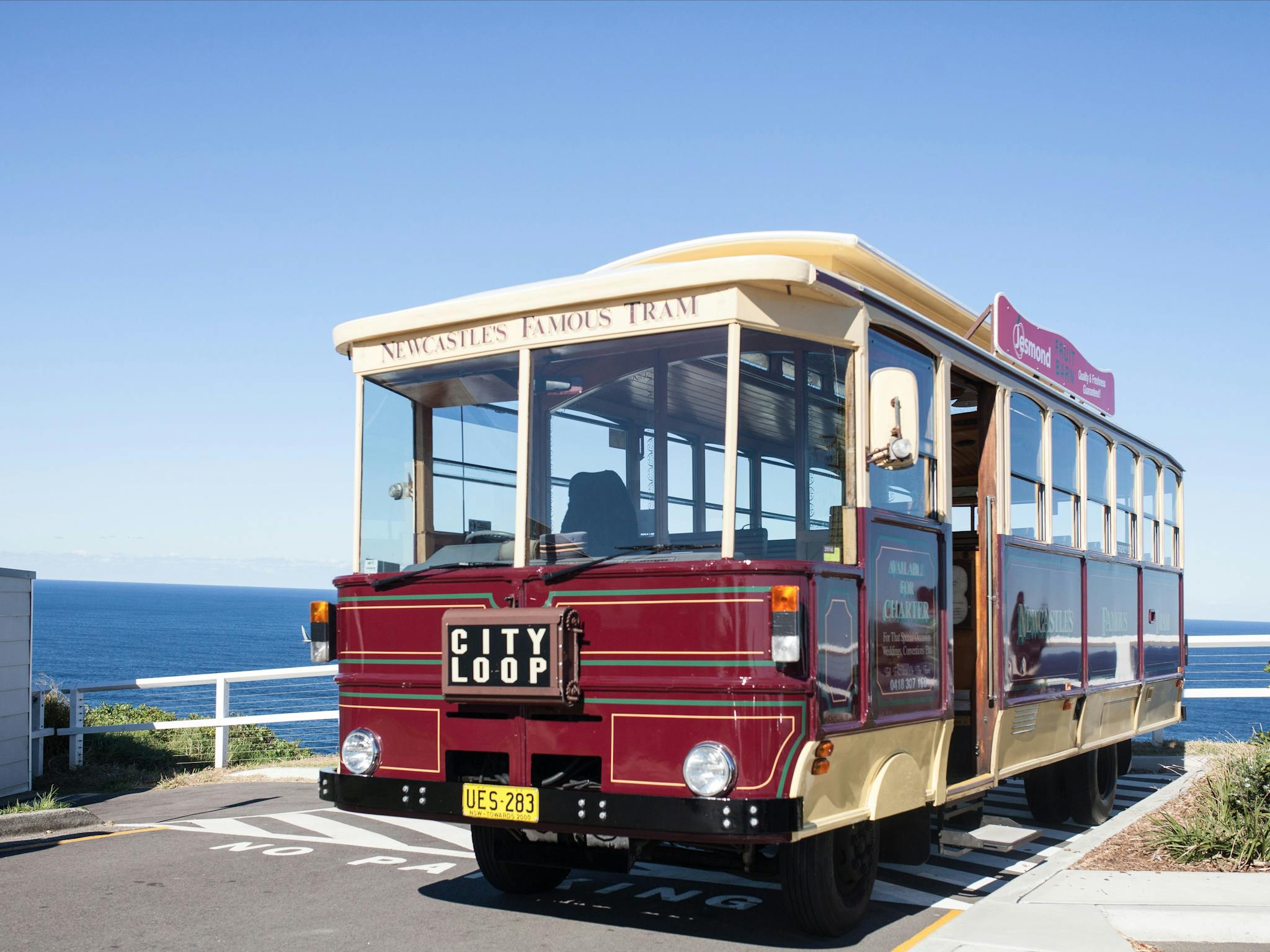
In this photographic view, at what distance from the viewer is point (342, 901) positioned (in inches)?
285

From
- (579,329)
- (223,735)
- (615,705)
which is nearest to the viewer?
(615,705)

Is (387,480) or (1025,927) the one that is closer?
(1025,927)

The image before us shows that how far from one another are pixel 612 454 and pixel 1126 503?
242 inches

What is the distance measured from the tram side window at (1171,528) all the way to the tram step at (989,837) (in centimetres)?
545

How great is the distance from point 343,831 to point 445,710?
12.0 ft

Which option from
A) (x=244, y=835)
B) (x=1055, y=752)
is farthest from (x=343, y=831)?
(x=1055, y=752)

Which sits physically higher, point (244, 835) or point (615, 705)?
point (615, 705)

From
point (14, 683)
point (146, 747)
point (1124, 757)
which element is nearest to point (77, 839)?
point (14, 683)

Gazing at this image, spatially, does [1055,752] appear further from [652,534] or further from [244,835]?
[244,835]

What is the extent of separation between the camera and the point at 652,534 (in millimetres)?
6230

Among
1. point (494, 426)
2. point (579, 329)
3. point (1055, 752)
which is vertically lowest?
point (1055, 752)

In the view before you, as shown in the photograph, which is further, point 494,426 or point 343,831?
point 343,831

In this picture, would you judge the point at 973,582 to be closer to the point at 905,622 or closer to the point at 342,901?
the point at 905,622

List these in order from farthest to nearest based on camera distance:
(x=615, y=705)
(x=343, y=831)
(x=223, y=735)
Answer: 1. (x=223, y=735)
2. (x=343, y=831)
3. (x=615, y=705)
